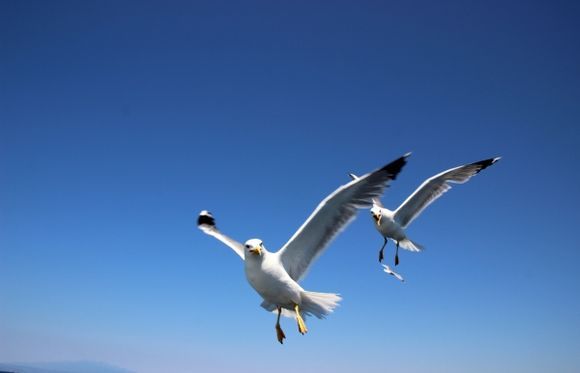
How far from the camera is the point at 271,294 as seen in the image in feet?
21.8

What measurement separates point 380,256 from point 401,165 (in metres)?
5.15

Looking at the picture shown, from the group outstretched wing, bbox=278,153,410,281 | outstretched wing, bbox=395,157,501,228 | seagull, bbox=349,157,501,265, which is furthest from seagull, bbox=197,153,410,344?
outstretched wing, bbox=395,157,501,228

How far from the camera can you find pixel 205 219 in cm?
866

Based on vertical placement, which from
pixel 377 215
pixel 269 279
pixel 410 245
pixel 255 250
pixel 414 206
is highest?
pixel 414 206

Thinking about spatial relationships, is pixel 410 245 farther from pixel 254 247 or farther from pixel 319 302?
pixel 254 247

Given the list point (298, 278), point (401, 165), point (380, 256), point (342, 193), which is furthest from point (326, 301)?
point (380, 256)

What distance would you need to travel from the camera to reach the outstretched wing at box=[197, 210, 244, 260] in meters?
7.75

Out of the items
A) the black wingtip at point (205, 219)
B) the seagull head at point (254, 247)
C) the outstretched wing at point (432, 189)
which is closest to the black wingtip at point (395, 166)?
the seagull head at point (254, 247)

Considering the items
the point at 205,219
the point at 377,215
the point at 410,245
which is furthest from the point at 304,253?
the point at 410,245

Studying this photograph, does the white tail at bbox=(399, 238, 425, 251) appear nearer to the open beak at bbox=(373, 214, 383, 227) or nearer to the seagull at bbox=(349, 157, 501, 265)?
the seagull at bbox=(349, 157, 501, 265)

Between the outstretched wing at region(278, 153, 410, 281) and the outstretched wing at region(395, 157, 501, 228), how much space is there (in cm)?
560

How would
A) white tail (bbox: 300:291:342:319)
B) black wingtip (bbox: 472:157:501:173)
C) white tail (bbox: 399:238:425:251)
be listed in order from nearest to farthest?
1. white tail (bbox: 300:291:342:319)
2. black wingtip (bbox: 472:157:501:173)
3. white tail (bbox: 399:238:425:251)

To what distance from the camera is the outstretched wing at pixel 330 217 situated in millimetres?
6449

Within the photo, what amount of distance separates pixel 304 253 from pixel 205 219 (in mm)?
2441
